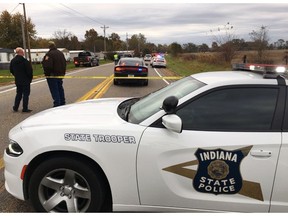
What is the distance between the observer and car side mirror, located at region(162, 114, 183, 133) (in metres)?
2.86

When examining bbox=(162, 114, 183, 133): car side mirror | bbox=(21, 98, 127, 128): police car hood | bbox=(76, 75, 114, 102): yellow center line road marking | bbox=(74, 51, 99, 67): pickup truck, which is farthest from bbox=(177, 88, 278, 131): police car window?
bbox=(74, 51, 99, 67): pickup truck

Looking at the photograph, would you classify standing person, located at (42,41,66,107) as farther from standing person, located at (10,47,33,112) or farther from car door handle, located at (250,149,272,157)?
car door handle, located at (250,149,272,157)

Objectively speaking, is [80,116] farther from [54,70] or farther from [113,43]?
[113,43]

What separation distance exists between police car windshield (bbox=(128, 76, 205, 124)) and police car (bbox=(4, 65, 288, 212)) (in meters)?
0.07

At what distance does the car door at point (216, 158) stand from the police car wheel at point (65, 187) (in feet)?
1.54

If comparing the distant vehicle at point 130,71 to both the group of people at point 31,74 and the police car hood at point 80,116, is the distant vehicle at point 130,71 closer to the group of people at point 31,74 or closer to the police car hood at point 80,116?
the group of people at point 31,74

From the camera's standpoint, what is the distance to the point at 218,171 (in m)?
2.88

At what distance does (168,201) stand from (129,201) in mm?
373

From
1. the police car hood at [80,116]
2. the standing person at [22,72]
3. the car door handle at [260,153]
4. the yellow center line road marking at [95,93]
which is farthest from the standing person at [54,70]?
the car door handle at [260,153]

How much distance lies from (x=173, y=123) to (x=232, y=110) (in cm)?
63

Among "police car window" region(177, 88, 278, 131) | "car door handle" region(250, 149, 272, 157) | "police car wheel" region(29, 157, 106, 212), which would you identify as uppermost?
"police car window" region(177, 88, 278, 131)

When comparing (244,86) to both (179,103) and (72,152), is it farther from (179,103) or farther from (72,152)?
(72,152)

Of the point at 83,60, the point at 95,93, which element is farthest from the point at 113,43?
the point at 95,93

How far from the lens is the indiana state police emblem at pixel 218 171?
285 cm
